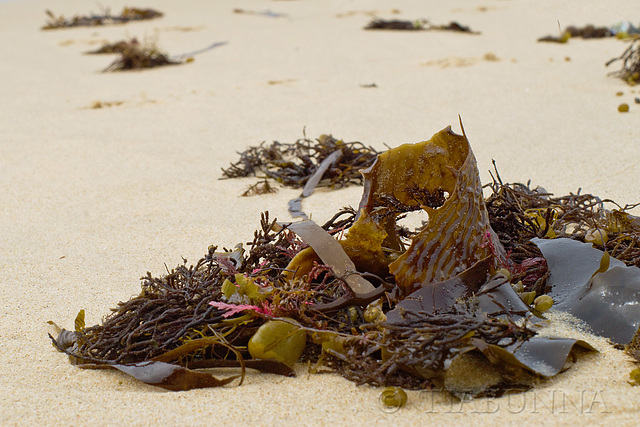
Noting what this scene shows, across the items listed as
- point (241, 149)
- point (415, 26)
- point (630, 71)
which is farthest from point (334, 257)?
point (415, 26)

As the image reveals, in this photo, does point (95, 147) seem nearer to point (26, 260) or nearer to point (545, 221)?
point (26, 260)

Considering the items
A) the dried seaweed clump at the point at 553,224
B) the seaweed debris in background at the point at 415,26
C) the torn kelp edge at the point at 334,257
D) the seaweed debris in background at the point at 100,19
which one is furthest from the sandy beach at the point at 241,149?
the seaweed debris in background at the point at 100,19

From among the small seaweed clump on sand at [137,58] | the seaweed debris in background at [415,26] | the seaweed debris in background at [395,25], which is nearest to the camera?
the small seaweed clump on sand at [137,58]

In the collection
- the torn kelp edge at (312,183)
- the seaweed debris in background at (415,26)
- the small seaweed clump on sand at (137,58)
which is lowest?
the torn kelp edge at (312,183)

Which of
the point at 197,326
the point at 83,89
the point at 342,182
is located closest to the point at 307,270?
the point at 197,326

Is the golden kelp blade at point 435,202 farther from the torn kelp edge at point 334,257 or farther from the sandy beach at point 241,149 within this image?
the sandy beach at point 241,149

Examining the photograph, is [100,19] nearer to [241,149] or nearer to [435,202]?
[241,149]

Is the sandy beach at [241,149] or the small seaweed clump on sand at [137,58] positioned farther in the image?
the small seaweed clump on sand at [137,58]

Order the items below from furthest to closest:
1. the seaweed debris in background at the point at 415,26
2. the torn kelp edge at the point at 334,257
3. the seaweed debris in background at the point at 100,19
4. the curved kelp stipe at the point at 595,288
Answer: the seaweed debris in background at the point at 100,19, the seaweed debris in background at the point at 415,26, the torn kelp edge at the point at 334,257, the curved kelp stipe at the point at 595,288

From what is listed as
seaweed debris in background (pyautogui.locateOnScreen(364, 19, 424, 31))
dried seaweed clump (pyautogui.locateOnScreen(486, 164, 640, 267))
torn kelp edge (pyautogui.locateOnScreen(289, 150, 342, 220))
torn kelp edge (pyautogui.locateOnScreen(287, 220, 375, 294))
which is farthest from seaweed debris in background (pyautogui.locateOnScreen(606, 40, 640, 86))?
torn kelp edge (pyautogui.locateOnScreen(287, 220, 375, 294))
